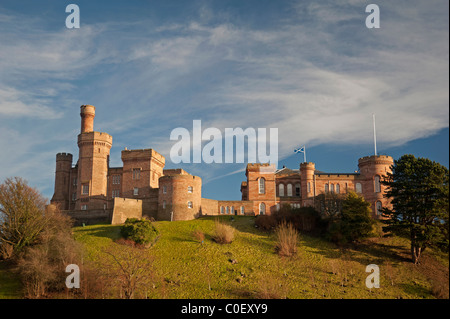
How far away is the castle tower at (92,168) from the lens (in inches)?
2586

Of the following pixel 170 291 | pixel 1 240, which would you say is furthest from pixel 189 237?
pixel 1 240

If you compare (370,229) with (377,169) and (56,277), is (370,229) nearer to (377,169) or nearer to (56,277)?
(377,169)

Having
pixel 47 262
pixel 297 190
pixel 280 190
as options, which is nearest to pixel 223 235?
pixel 47 262

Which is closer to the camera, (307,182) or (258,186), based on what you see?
(258,186)

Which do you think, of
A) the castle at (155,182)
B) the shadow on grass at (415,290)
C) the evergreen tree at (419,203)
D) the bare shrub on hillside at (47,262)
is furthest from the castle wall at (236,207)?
the shadow on grass at (415,290)

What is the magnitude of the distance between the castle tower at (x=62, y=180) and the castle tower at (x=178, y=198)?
1857 centimetres

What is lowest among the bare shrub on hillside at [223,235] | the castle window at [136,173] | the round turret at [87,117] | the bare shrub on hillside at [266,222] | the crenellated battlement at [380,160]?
the bare shrub on hillside at [223,235]

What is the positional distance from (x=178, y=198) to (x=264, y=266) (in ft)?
59.6

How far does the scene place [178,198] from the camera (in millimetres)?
59438

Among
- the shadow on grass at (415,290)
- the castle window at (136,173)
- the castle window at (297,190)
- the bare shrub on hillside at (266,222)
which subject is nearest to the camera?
the shadow on grass at (415,290)

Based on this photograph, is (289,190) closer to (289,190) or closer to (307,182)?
(289,190)

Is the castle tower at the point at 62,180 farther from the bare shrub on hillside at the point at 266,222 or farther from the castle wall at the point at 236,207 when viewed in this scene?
the bare shrub on hillside at the point at 266,222

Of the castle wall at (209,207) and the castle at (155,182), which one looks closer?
the castle wall at (209,207)
